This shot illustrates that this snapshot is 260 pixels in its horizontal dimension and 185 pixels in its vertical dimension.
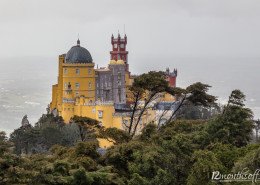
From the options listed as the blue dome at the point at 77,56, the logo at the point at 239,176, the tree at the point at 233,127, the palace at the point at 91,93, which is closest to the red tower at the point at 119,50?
the palace at the point at 91,93

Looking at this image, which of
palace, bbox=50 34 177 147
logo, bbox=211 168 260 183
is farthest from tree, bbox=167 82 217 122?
palace, bbox=50 34 177 147

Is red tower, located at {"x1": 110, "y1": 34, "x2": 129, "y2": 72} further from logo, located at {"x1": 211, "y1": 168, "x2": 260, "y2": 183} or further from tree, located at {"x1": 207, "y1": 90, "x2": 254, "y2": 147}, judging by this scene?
logo, located at {"x1": 211, "y1": 168, "x2": 260, "y2": 183}

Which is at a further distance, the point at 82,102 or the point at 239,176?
the point at 82,102

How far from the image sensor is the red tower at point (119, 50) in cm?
7931

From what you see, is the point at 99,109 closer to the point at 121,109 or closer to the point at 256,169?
the point at 121,109

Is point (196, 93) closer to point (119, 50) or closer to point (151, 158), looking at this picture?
point (151, 158)

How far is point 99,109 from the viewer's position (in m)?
53.3

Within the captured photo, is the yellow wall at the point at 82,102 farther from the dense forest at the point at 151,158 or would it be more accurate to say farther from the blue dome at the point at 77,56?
the dense forest at the point at 151,158

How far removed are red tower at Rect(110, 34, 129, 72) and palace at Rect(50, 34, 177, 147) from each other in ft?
41.0

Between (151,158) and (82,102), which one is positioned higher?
(82,102)

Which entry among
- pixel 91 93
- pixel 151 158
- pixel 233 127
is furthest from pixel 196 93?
pixel 91 93

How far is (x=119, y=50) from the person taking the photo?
7969 cm

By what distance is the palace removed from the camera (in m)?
53.1

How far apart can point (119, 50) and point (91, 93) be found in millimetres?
21139
